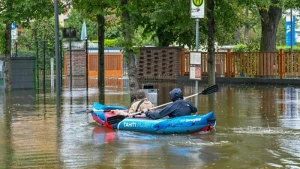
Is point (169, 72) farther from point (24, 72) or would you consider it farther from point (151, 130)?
point (151, 130)

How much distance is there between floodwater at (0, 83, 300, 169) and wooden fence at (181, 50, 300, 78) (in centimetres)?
1108

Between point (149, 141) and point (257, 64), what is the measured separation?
21099 mm

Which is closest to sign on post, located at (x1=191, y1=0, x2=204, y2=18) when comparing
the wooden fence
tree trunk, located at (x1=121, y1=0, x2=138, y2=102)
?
tree trunk, located at (x1=121, y1=0, x2=138, y2=102)

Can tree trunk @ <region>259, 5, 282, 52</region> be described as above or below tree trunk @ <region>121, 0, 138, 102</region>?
above

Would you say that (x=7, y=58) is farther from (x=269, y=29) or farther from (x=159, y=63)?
(x=269, y=29)

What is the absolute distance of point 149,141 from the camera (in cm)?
1428

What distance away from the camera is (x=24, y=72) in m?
31.6

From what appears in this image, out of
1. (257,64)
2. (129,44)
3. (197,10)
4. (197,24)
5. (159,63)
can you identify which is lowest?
(257,64)

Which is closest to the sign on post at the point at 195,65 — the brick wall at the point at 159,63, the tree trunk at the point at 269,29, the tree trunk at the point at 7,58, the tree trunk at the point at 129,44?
the tree trunk at the point at 129,44

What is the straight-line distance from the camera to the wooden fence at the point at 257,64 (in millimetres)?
33438

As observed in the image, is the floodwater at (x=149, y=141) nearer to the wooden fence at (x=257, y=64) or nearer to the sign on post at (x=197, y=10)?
the sign on post at (x=197, y=10)

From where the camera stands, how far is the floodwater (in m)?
11.8

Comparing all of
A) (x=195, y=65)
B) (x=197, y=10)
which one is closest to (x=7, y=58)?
(x=197, y=10)

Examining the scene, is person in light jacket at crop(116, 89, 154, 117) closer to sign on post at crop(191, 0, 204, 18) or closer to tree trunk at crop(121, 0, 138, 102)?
sign on post at crop(191, 0, 204, 18)
